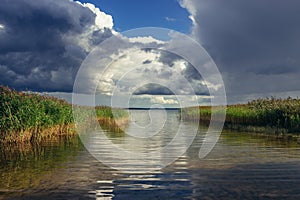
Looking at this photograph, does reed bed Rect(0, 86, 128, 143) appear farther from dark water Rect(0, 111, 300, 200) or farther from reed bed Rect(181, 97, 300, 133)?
reed bed Rect(181, 97, 300, 133)

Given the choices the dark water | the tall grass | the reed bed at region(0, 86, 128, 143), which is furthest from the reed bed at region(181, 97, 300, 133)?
the tall grass

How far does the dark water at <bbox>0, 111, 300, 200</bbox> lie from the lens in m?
7.88

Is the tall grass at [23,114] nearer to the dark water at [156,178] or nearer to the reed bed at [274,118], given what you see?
the dark water at [156,178]

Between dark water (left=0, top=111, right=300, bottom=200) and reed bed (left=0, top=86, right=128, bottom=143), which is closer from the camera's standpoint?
dark water (left=0, top=111, right=300, bottom=200)

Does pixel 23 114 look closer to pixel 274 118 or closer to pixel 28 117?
pixel 28 117

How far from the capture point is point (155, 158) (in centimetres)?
1355

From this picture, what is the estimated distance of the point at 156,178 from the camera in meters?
9.56

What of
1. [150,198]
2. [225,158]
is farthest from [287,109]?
[150,198]

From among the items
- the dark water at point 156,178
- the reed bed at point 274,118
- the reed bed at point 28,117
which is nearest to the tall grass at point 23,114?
the reed bed at point 28,117

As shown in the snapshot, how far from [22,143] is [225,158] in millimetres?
10971

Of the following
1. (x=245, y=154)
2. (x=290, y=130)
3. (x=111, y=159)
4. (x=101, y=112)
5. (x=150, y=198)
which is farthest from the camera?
(x=101, y=112)

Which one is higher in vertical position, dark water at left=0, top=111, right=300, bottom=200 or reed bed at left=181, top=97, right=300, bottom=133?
reed bed at left=181, top=97, right=300, bottom=133

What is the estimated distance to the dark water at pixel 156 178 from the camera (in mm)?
7875

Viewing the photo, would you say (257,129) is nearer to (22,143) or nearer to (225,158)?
(225,158)
